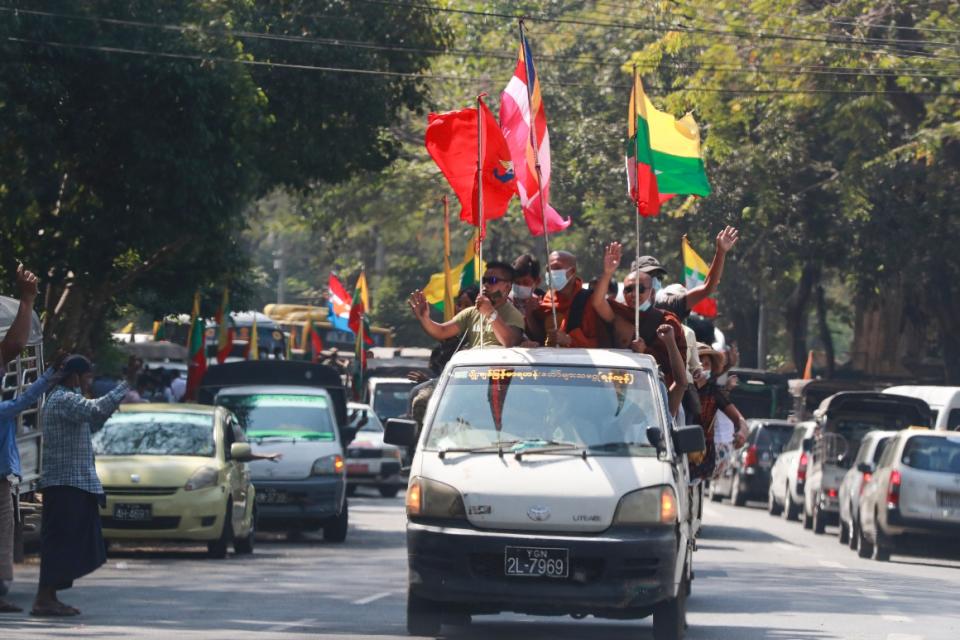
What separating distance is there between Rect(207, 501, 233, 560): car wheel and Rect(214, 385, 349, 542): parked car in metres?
2.84

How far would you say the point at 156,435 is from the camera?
19.2 metres

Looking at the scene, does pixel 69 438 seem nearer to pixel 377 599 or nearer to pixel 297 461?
pixel 377 599

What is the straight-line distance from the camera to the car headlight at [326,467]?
21938mm

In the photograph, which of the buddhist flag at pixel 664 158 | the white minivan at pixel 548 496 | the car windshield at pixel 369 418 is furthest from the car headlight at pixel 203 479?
the car windshield at pixel 369 418

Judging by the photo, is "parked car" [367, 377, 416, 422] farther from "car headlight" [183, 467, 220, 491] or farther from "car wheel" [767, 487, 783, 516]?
"car headlight" [183, 467, 220, 491]

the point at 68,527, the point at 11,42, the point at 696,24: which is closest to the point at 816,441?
the point at 696,24

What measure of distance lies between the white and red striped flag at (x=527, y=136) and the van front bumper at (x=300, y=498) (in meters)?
7.09

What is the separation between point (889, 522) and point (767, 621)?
9.15 meters

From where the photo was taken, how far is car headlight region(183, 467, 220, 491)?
18297 millimetres

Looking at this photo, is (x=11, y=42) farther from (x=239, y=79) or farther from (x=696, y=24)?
(x=696, y=24)

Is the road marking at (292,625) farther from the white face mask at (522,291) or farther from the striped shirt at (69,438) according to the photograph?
the white face mask at (522,291)

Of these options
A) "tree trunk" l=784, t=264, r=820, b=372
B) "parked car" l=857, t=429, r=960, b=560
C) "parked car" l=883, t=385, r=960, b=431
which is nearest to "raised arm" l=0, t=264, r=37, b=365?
"parked car" l=857, t=429, r=960, b=560

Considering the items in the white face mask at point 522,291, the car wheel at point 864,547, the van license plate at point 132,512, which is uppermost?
the white face mask at point 522,291

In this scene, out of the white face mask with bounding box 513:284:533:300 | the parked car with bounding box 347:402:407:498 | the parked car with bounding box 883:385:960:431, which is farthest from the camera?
the parked car with bounding box 347:402:407:498
